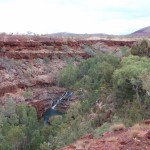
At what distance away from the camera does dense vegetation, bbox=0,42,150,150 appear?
2397cm

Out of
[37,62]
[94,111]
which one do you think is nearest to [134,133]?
[94,111]

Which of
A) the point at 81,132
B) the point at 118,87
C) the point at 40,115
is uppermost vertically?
the point at 118,87

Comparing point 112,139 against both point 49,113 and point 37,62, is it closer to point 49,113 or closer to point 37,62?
point 49,113

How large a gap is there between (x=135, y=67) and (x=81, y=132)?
18.3 ft

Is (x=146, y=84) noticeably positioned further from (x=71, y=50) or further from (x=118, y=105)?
(x=71, y=50)

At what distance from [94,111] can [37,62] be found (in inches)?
780

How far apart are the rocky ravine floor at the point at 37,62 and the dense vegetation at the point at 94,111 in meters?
5.99

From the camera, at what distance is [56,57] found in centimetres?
5016

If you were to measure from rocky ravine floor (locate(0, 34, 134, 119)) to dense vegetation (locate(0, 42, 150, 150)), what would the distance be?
5988 mm

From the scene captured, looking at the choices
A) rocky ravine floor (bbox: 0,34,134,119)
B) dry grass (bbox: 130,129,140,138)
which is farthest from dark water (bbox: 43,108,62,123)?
dry grass (bbox: 130,129,140,138)

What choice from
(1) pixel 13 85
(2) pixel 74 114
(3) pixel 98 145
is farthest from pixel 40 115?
(3) pixel 98 145

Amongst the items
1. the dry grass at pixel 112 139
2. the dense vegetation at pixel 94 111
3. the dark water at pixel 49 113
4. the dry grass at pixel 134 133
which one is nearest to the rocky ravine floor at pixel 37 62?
the dark water at pixel 49 113

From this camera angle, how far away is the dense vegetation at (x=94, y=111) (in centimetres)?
2397

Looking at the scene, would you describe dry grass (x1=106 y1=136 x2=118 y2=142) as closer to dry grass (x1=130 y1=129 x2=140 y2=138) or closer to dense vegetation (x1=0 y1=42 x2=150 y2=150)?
dry grass (x1=130 y1=129 x2=140 y2=138)
